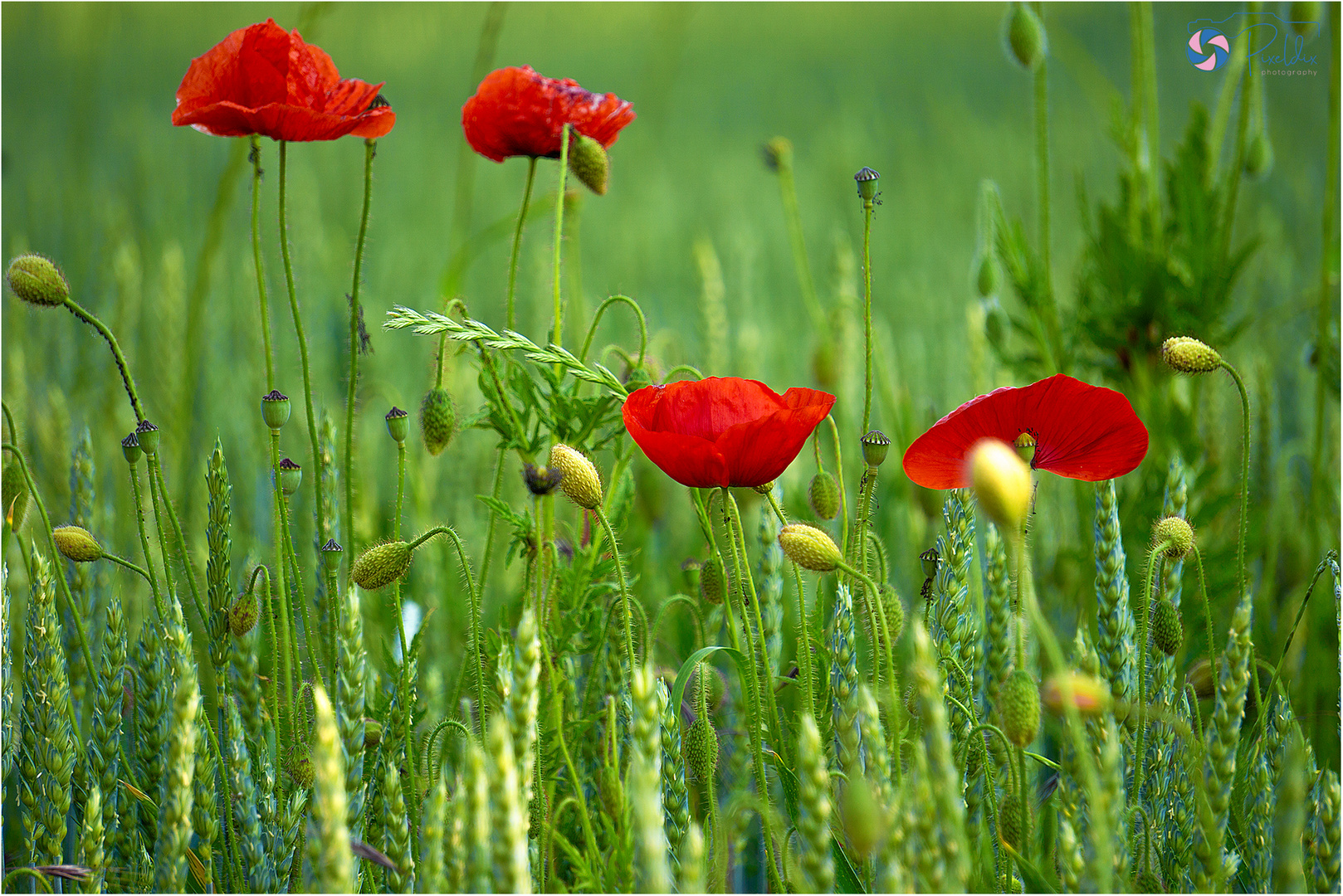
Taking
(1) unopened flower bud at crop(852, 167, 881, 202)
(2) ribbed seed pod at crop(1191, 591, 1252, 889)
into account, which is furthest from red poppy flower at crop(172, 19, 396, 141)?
(2) ribbed seed pod at crop(1191, 591, 1252, 889)

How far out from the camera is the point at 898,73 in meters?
3.08

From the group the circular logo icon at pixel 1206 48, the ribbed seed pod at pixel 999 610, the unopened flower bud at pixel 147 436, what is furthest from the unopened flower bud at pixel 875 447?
the circular logo icon at pixel 1206 48

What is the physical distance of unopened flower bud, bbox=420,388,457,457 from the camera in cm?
71

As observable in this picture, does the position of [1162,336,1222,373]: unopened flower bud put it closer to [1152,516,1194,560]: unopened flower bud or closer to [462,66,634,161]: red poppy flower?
[1152,516,1194,560]: unopened flower bud

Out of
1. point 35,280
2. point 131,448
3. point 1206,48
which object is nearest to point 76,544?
point 131,448

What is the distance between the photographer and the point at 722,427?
608 millimetres

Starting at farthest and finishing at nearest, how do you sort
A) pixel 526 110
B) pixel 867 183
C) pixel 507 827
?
pixel 526 110 < pixel 867 183 < pixel 507 827

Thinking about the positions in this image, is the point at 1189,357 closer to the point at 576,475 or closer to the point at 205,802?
the point at 576,475

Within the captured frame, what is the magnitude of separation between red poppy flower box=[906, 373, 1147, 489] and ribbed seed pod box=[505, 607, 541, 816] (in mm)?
245

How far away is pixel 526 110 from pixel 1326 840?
27.5 inches

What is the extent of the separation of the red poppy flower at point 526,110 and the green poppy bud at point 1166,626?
20.7 inches

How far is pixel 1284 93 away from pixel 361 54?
2008mm

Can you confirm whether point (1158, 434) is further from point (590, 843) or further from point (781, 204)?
point (781, 204)
